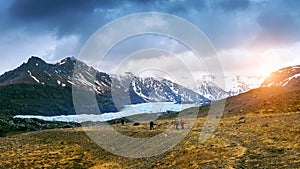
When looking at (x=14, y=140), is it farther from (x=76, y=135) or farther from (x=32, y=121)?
(x=32, y=121)

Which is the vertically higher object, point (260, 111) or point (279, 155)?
point (260, 111)

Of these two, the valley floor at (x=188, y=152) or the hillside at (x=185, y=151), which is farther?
the hillside at (x=185, y=151)

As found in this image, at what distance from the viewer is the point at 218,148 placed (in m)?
37.1

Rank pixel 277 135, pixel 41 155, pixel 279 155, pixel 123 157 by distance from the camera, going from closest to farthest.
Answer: pixel 279 155
pixel 277 135
pixel 123 157
pixel 41 155

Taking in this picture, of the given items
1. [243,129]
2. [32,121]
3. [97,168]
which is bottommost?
[97,168]

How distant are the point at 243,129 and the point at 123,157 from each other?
61.4 feet

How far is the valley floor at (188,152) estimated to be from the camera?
30.6 meters

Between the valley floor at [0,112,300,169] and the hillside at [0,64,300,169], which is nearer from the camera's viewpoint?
the valley floor at [0,112,300,169]

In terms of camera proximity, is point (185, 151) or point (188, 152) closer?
point (188, 152)

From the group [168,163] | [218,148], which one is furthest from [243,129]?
[168,163]

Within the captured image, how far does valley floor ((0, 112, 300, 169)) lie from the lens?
100 feet

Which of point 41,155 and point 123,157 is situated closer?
point 123,157

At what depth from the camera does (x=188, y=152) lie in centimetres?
3831

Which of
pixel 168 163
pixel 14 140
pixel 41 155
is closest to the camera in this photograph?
pixel 168 163
